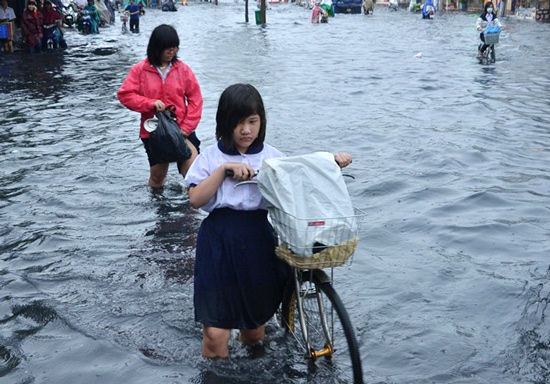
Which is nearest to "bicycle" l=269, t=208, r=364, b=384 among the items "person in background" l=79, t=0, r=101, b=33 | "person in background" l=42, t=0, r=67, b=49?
"person in background" l=42, t=0, r=67, b=49

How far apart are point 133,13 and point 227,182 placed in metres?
33.3

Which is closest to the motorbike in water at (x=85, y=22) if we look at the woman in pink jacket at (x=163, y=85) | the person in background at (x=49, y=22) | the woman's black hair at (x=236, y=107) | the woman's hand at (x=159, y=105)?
the person in background at (x=49, y=22)

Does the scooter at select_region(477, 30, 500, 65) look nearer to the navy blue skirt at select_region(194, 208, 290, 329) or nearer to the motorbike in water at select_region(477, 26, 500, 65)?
the motorbike in water at select_region(477, 26, 500, 65)

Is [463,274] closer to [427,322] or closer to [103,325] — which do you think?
[427,322]

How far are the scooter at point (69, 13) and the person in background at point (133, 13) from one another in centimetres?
311

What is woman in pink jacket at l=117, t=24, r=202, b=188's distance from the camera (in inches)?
250

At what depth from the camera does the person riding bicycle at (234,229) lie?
12.4ft

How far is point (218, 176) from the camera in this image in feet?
12.1

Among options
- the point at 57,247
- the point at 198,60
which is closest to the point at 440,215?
the point at 57,247

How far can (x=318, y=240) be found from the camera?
138 inches

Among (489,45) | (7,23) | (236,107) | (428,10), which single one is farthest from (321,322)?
(428,10)

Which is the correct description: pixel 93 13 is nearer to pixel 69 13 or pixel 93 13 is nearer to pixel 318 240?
pixel 69 13

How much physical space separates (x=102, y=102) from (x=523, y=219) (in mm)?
9628

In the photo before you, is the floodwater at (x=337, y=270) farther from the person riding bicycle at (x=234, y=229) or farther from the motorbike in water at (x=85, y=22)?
the motorbike in water at (x=85, y=22)
